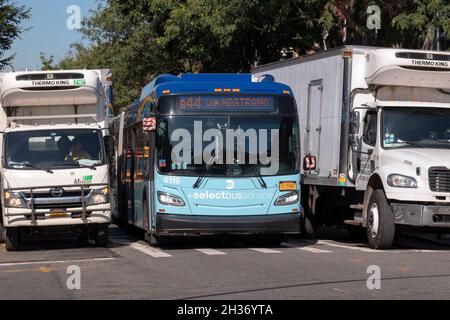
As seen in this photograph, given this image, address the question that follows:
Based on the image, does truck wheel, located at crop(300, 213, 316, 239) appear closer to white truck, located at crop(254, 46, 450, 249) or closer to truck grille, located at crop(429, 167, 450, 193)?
white truck, located at crop(254, 46, 450, 249)

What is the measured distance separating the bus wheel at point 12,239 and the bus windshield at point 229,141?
318 centimetres

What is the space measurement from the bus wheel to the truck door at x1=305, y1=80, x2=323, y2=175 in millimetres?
6221

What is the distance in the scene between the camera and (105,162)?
1844cm

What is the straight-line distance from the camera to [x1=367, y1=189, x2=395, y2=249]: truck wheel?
17141 millimetres

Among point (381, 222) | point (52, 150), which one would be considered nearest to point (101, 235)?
point (52, 150)

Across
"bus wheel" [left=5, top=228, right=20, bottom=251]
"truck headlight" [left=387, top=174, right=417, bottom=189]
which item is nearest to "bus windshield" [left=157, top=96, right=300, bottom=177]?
"truck headlight" [left=387, top=174, right=417, bottom=189]

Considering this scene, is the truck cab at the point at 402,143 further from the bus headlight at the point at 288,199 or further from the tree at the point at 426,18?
the tree at the point at 426,18

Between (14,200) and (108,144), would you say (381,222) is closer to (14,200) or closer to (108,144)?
(108,144)

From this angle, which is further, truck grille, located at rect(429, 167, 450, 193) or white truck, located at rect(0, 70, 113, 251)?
white truck, located at rect(0, 70, 113, 251)

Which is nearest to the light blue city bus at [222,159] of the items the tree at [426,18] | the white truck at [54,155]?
the white truck at [54,155]

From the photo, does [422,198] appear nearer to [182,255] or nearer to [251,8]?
[182,255]

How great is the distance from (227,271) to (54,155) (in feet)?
18.9
